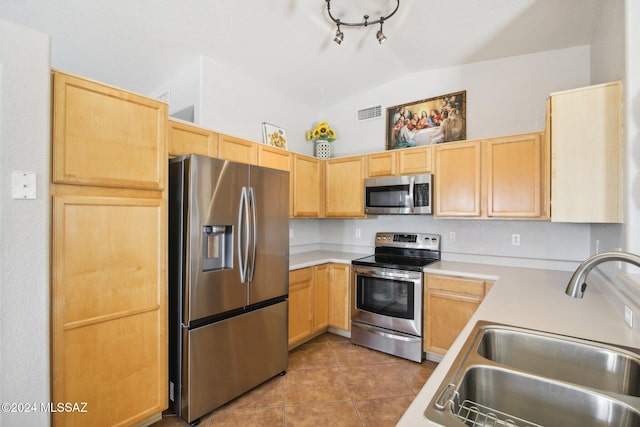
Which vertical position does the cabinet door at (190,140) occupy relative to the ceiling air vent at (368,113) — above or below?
below

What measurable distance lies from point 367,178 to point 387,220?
58cm

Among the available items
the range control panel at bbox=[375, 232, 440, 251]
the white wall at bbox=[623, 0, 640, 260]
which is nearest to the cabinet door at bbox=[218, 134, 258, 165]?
the range control panel at bbox=[375, 232, 440, 251]

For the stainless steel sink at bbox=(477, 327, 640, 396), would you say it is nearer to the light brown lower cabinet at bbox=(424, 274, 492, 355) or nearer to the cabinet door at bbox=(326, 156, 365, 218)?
the light brown lower cabinet at bbox=(424, 274, 492, 355)

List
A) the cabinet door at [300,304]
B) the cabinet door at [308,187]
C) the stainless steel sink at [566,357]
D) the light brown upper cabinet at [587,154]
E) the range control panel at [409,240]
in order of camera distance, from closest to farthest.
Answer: the stainless steel sink at [566,357] → the light brown upper cabinet at [587,154] → the cabinet door at [300,304] → the range control panel at [409,240] → the cabinet door at [308,187]

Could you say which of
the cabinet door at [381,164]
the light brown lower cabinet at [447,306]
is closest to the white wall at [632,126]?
the light brown lower cabinet at [447,306]

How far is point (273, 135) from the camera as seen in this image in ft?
11.5

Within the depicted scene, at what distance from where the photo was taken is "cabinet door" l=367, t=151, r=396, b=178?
129 inches

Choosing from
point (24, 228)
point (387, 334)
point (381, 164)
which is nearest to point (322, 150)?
point (381, 164)

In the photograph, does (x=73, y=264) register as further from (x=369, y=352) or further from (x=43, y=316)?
(x=369, y=352)

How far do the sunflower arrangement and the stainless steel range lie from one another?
1582mm

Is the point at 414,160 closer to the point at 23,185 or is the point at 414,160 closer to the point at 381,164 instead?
the point at 381,164

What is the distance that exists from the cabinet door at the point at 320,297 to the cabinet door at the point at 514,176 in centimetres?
175

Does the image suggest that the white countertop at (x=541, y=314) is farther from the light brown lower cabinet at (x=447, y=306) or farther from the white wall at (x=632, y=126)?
the white wall at (x=632, y=126)

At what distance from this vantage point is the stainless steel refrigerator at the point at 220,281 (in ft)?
6.34
